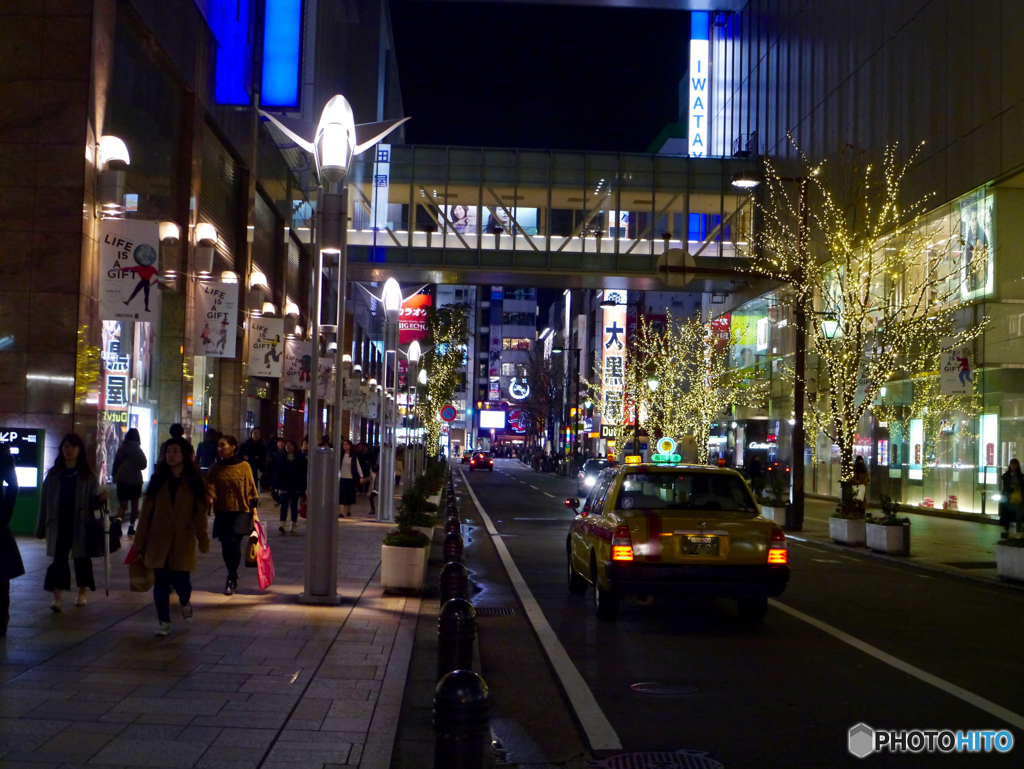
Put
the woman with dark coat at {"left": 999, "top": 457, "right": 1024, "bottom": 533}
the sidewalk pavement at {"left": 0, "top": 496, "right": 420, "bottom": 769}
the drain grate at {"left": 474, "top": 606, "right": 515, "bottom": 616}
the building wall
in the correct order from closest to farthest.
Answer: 1. the sidewalk pavement at {"left": 0, "top": 496, "right": 420, "bottom": 769}
2. the drain grate at {"left": 474, "top": 606, "right": 515, "bottom": 616}
3. the woman with dark coat at {"left": 999, "top": 457, "right": 1024, "bottom": 533}
4. the building wall

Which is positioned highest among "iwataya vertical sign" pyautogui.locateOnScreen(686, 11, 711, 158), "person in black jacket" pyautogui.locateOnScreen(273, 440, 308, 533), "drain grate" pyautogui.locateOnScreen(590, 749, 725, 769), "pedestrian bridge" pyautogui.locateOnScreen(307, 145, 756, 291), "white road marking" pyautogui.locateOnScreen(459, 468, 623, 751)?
"iwataya vertical sign" pyautogui.locateOnScreen(686, 11, 711, 158)

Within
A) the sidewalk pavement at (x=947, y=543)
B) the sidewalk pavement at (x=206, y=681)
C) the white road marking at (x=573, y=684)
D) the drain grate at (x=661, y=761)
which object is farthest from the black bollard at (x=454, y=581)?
the sidewalk pavement at (x=947, y=543)

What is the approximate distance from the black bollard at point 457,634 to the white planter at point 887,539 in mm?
15837

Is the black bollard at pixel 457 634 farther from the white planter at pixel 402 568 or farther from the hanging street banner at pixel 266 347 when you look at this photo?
the hanging street banner at pixel 266 347

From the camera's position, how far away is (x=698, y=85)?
206ft

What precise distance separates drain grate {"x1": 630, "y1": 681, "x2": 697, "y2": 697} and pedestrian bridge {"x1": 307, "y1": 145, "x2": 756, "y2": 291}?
30256 millimetres

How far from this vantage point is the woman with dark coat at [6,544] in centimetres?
917

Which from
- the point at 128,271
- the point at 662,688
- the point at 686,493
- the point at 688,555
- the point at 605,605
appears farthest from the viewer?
the point at 128,271

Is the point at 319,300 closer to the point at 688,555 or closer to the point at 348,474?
the point at 688,555

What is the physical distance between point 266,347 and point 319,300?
58.2ft

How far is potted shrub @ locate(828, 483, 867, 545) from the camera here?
22734 millimetres

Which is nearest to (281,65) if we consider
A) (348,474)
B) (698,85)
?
(348,474)

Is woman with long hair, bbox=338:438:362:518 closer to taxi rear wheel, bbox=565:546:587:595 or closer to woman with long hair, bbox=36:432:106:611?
taxi rear wheel, bbox=565:546:587:595

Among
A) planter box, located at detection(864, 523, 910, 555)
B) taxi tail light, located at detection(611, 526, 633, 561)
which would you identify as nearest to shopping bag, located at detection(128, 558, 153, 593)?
taxi tail light, located at detection(611, 526, 633, 561)
